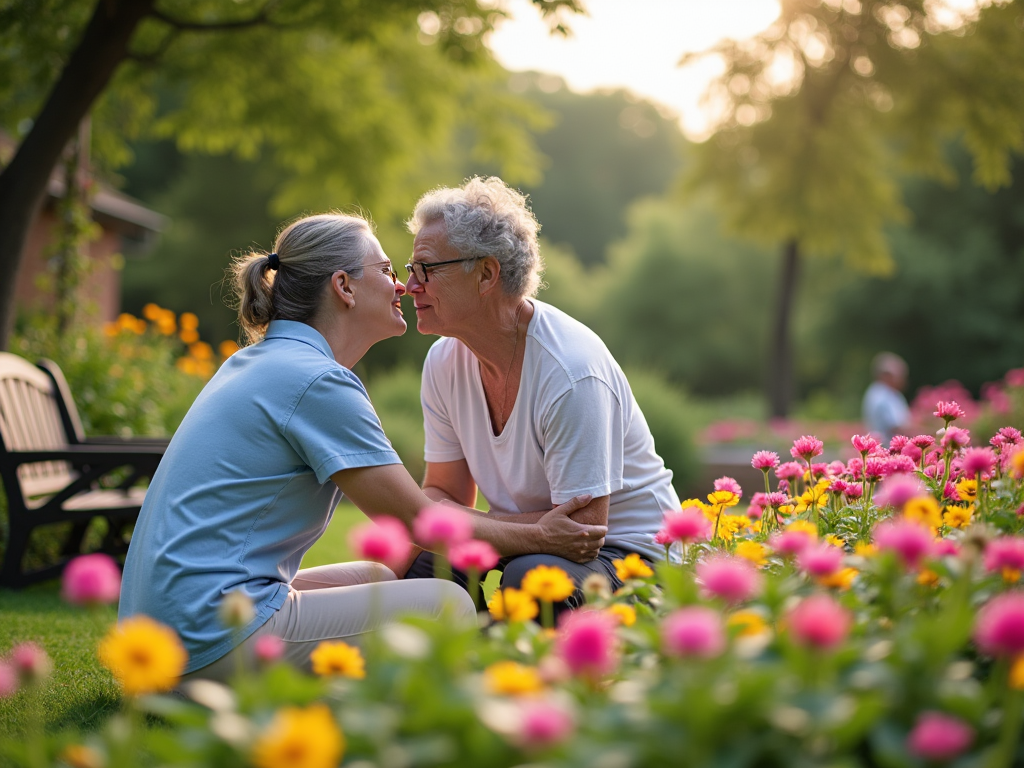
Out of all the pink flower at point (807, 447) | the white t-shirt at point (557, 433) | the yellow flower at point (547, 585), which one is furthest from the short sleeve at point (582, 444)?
the yellow flower at point (547, 585)

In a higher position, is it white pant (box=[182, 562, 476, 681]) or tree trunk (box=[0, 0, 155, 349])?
tree trunk (box=[0, 0, 155, 349])

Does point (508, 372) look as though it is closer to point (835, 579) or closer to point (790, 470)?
point (790, 470)

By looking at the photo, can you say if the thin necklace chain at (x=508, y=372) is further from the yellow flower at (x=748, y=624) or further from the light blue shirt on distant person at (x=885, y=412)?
the light blue shirt on distant person at (x=885, y=412)

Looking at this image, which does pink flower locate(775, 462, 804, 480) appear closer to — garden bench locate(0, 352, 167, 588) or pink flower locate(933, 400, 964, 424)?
pink flower locate(933, 400, 964, 424)

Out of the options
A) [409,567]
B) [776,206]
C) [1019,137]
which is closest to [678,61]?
[776,206]

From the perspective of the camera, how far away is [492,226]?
2.83 metres

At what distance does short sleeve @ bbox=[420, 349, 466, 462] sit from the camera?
10.6 ft

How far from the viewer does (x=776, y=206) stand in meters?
14.3

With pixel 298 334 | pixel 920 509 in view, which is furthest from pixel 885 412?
pixel 920 509

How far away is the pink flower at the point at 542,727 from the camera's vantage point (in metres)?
0.94

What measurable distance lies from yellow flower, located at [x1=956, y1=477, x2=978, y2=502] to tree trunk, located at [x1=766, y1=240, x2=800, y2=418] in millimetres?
13276

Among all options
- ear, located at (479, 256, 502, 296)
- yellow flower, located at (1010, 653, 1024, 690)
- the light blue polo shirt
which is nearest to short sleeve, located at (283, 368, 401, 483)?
the light blue polo shirt

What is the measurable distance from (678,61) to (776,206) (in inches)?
115

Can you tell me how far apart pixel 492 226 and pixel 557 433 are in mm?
698
